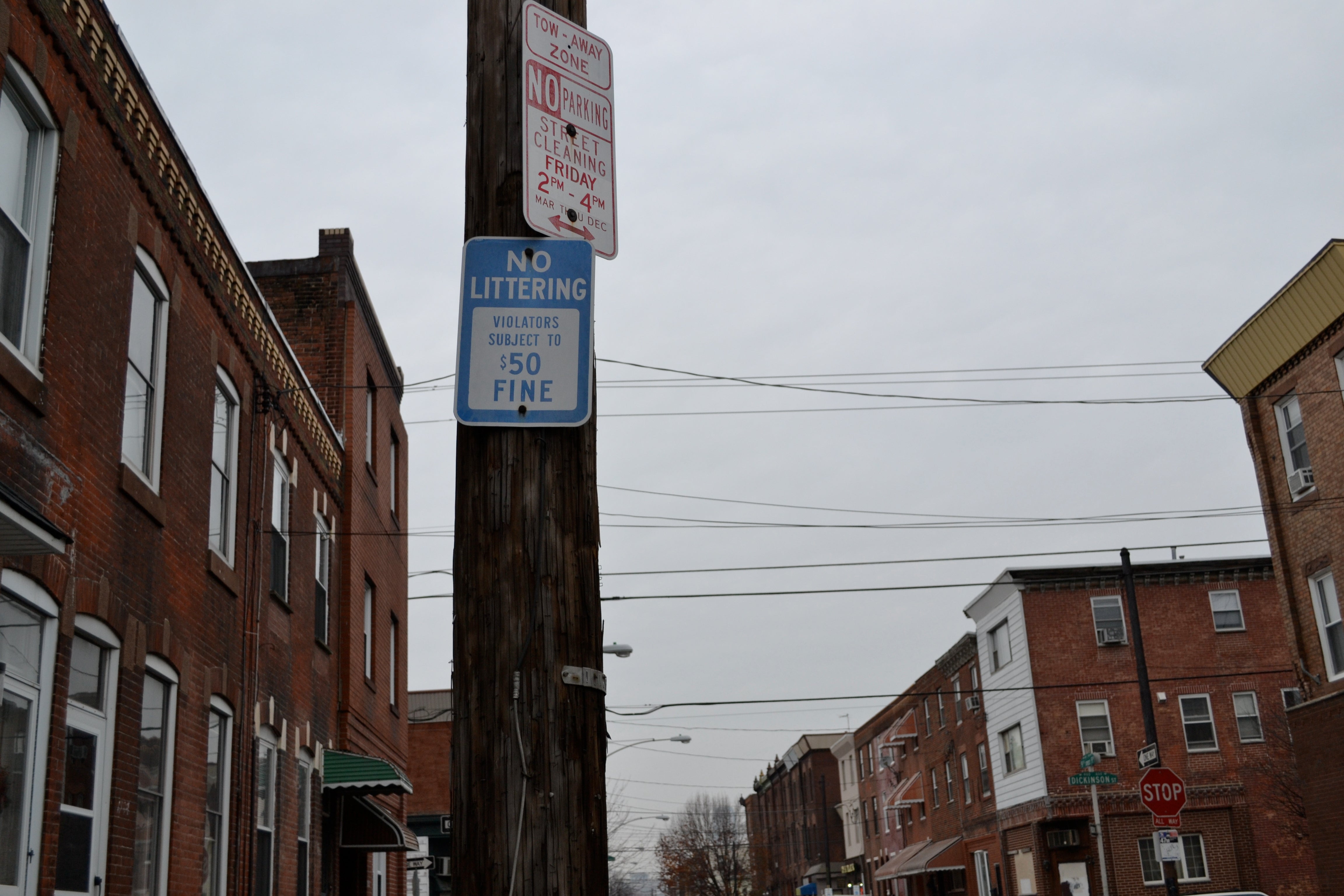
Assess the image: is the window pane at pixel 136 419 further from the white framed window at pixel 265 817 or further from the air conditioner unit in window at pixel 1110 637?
the air conditioner unit in window at pixel 1110 637

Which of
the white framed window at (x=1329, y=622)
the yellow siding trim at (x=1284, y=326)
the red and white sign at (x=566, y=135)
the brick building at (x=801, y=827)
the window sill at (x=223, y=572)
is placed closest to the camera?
the red and white sign at (x=566, y=135)

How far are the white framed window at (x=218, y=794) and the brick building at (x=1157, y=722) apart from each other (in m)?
28.6

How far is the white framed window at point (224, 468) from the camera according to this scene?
13781mm

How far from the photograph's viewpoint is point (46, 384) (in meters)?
8.82

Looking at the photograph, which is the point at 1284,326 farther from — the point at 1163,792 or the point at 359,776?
the point at 359,776

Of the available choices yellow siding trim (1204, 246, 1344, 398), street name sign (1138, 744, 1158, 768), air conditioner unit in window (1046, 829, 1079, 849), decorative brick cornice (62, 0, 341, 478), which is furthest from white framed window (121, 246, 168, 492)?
air conditioner unit in window (1046, 829, 1079, 849)

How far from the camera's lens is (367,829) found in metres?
20.5

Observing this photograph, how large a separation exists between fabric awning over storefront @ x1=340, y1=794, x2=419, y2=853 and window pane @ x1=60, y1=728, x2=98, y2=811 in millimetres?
10771

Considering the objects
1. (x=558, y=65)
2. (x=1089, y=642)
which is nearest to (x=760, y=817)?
(x=1089, y=642)

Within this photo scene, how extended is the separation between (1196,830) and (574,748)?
3898 centimetres

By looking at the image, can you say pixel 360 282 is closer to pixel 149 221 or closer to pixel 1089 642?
pixel 149 221

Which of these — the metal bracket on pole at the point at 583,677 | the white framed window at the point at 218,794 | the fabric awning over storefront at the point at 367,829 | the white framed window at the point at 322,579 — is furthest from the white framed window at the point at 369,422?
the metal bracket on pole at the point at 583,677

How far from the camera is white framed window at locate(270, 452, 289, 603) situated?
52.5ft

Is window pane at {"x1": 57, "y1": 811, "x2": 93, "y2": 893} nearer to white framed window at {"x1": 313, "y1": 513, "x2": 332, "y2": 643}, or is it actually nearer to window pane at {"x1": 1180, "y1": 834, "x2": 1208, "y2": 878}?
white framed window at {"x1": 313, "y1": 513, "x2": 332, "y2": 643}
